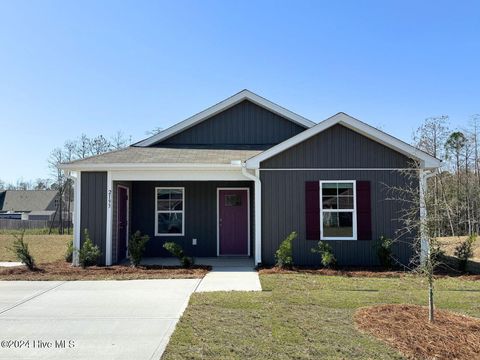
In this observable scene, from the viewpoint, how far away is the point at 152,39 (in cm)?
1187

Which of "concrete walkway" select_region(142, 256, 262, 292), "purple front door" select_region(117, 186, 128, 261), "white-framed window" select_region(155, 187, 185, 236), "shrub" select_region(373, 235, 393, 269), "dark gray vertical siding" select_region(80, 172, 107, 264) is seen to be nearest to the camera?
"concrete walkway" select_region(142, 256, 262, 292)

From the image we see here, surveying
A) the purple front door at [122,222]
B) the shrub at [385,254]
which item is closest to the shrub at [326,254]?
the shrub at [385,254]

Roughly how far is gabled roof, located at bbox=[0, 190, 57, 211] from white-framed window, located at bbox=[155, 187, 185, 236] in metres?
42.6

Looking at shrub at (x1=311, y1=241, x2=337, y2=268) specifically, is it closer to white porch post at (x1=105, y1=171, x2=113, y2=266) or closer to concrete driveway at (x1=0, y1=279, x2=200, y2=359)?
concrete driveway at (x1=0, y1=279, x2=200, y2=359)

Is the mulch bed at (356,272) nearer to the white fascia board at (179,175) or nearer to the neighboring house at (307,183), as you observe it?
the neighboring house at (307,183)

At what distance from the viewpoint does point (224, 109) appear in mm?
13398

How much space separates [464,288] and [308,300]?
3.45 m

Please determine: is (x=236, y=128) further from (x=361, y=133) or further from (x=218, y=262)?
(x=218, y=262)

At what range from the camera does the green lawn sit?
4379mm

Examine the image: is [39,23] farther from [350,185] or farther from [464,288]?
[464,288]

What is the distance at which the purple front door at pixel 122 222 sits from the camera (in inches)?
450

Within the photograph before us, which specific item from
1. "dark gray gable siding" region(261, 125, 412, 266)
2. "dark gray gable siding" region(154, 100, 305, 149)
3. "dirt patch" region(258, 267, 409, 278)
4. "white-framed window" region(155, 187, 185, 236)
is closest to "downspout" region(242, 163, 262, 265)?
"dark gray gable siding" region(261, 125, 412, 266)

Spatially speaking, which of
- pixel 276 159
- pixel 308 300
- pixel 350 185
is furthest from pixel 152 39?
pixel 308 300

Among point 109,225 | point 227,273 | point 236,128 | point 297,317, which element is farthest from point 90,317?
point 236,128
